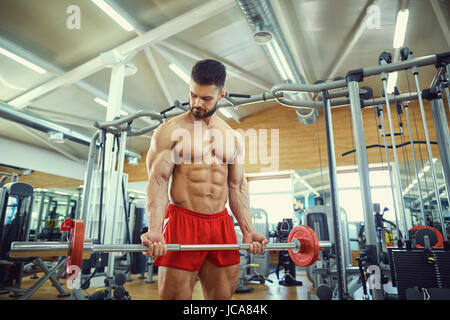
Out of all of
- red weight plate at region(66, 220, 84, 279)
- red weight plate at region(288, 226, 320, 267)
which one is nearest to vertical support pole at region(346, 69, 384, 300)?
red weight plate at region(288, 226, 320, 267)

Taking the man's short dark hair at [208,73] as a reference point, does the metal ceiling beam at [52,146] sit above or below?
above

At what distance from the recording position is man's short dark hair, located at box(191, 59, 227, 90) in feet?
4.59

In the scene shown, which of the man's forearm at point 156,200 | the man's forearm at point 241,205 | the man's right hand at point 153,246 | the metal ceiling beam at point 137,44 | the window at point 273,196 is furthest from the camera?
the window at point 273,196

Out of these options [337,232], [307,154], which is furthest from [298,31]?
[337,232]

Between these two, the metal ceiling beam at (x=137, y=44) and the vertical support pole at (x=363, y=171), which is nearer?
the vertical support pole at (x=363, y=171)

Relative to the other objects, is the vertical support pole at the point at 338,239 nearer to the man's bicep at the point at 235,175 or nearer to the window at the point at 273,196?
the man's bicep at the point at 235,175

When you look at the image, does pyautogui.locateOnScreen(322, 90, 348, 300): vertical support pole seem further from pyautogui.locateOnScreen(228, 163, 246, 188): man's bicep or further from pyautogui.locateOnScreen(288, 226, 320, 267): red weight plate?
pyautogui.locateOnScreen(228, 163, 246, 188): man's bicep

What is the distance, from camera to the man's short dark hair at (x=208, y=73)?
1.40 m

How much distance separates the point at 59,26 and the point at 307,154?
5910 millimetres

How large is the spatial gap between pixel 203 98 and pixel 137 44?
4.08 m

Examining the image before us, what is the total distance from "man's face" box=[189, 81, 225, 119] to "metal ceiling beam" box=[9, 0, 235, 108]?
3.45 metres

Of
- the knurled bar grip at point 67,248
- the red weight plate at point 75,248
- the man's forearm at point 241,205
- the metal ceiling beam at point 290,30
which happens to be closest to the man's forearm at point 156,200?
the knurled bar grip at point 67,248

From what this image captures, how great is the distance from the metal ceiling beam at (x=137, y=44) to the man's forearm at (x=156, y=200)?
377cm
